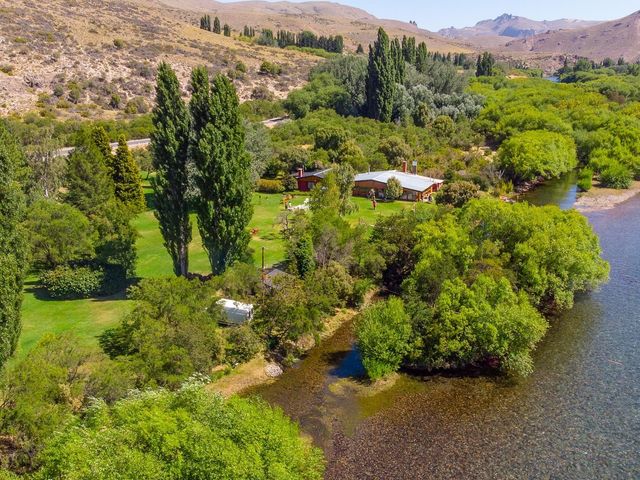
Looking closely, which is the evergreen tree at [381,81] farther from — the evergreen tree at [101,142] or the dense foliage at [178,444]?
the dense foliage at [178,444]

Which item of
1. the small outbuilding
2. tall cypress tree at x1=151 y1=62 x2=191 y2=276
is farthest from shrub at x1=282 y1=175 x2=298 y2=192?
tall cypress tree at x1=151 y1=62 x2=191 y2=276

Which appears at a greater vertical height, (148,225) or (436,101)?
(436,101)

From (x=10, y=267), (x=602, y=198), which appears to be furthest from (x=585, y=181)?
(x=10, y=267)

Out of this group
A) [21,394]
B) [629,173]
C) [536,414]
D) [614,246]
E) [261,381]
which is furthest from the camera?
[629,173]

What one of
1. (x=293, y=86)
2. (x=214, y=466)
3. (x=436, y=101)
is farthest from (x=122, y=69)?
(x=214, y=466)

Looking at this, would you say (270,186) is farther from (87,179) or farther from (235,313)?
(235,313)

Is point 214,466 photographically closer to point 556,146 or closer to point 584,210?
point 584,210

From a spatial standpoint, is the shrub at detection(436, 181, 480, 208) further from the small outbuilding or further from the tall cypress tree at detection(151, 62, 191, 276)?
the tall cypress tree at detection(151, 62, 191, 276)
